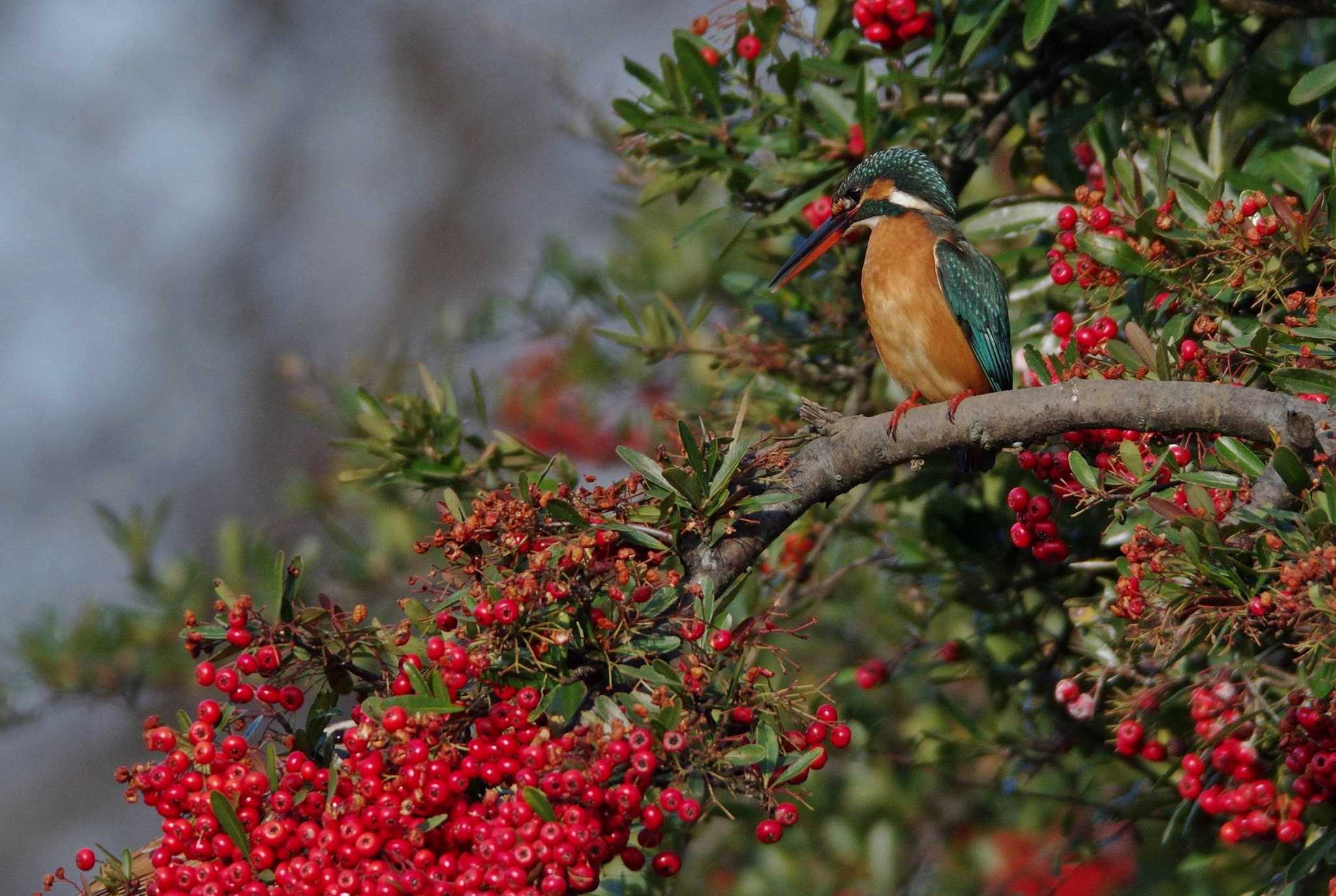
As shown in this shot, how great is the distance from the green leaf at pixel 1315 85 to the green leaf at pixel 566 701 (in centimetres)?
173

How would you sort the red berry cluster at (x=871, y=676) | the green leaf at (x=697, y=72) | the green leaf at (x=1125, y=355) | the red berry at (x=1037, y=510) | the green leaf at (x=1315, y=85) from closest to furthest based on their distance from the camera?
1. the green leaf at (x=1125, y=355)
2. the red berry at (x=1037, y=510)
3. the green leaf at (x=1315, y=85)
4. the green leaf at (x=697, y=72)
5. the red berry cluster at (x=871, y=676)

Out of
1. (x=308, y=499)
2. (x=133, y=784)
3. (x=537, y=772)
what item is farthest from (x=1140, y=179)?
(x=308, y=499)

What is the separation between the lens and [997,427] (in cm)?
216

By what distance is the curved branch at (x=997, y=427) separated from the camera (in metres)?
1.94

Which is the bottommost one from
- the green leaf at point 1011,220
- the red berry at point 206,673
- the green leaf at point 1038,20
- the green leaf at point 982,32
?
the green leaf at point 1011,220

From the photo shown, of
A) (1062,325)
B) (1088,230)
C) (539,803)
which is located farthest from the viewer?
(1062,325)

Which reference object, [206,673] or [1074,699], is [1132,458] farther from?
[206,673]

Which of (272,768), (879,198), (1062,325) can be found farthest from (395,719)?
(879,198)

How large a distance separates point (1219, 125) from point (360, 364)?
8.30ft

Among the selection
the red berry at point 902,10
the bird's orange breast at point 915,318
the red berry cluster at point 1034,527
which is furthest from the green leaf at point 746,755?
the red berry at point 902,10

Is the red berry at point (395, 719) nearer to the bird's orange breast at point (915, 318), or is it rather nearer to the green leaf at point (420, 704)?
the green leaf at point (420, 704)

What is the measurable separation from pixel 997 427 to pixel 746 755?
26.7 inches

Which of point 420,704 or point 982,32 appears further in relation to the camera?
point 982,32

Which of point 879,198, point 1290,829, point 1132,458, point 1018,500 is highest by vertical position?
point 879,198
